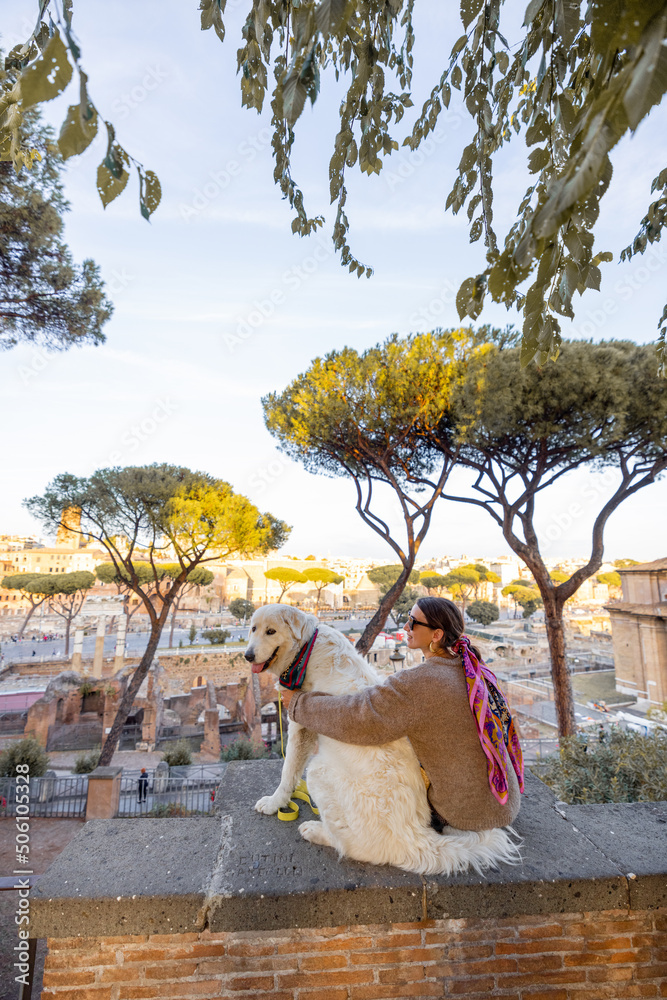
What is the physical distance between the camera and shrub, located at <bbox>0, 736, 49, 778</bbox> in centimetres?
962

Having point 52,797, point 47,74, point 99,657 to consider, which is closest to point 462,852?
point 47,74

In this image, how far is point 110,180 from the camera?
0.89 meters

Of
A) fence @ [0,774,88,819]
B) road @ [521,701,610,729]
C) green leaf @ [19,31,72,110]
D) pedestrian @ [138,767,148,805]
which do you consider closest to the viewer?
green leaf @ [19,31,72,110]

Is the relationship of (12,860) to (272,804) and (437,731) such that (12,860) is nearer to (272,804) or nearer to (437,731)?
(272,804)

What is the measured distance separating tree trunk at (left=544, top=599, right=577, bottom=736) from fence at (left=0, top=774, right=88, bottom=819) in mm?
9221

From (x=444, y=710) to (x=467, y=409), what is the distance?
744cm

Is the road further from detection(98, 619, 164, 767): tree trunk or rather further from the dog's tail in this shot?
the dog's tail

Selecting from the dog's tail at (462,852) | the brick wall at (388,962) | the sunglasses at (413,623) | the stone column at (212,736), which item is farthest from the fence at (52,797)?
the sunglasses at (413,623)

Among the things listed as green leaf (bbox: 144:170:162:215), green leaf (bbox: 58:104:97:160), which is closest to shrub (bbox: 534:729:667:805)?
green leaf (bbox: 144:170:162:215)

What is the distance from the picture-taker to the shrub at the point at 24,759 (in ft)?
31.6

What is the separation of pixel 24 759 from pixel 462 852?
39.5 ft

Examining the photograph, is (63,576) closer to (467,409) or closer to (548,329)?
(467,409)

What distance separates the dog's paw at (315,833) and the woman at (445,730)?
1.27 ft

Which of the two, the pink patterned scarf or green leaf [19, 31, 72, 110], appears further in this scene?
the pink patterned scarf
